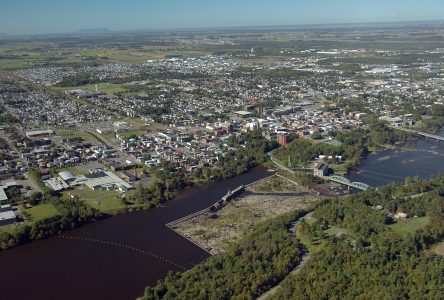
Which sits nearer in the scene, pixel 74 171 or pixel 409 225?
pixel 409 225

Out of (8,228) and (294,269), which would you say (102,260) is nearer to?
(8,228)

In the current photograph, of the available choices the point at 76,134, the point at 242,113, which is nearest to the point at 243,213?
the point at 76,134

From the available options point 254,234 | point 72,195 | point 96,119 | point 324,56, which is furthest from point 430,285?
point 324,56

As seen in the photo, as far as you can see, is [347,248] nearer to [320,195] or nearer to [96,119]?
[320,195]

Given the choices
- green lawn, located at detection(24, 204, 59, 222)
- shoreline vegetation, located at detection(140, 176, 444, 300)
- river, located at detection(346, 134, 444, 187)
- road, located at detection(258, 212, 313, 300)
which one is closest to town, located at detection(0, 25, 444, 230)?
green lawn, located at detection(24, 204, 59, 222)

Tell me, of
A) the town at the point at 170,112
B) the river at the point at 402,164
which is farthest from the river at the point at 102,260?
the river at the point at 402,164

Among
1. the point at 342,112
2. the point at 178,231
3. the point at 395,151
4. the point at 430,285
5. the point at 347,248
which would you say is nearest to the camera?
the point at 430,285

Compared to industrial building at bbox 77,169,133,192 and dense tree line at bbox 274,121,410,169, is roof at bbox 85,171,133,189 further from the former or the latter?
dense tree line at bbox 274,121,410,169

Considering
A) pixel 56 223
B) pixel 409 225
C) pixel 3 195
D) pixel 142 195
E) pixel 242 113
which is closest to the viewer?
pixel 409 225
